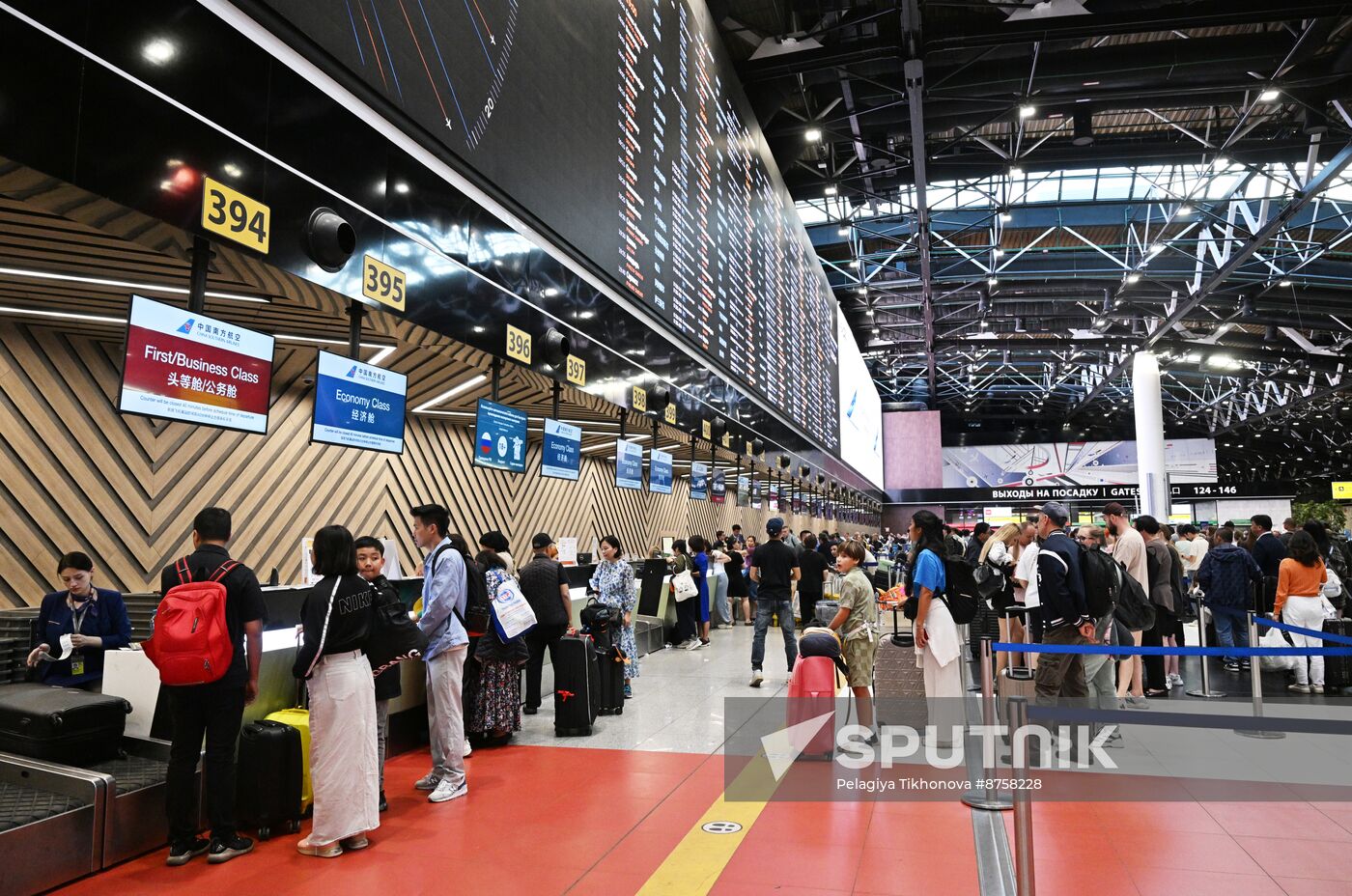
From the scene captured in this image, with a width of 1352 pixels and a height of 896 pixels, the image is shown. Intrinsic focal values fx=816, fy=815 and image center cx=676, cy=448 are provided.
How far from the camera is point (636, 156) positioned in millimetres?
7410

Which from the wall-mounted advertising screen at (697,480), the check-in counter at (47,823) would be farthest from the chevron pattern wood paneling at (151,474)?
the check-in counter at (47,823)

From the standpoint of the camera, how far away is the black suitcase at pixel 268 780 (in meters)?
3.83

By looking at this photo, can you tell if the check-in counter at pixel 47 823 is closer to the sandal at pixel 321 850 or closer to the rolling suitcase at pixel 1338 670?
the sandal at pixel 321 850

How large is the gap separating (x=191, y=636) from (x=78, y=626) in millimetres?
1640

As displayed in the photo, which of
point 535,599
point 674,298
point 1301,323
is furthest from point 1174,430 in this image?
point 535,599

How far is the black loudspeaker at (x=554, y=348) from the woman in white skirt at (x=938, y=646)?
2942 millimetres

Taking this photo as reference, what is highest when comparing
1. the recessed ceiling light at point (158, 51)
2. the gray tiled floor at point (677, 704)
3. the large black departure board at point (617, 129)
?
the large black departure board at point (617, 129)

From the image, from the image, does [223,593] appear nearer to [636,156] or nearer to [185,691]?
[185,691]

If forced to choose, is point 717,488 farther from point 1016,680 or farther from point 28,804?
point 28,804

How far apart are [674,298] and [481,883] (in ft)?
20.6

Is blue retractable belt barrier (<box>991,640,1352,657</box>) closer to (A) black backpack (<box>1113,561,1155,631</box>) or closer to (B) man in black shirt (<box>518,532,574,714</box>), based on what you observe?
(A) black backpack (<box>1113,561,1155,631</box>)

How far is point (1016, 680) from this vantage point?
16.4 feet

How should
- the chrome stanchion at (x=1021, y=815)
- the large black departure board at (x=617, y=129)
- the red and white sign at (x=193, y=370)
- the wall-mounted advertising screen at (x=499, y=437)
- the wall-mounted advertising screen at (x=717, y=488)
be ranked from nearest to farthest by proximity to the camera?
the chrome stanchion at (x=1021, y=815)
the red and white sign at (x=193, y=370)
the large black departure board at (x=617, y=129)
the wall-mounted advertising screen at (x=499, y=437)
the wall-mounted advertising screen at (x=717, y=488)

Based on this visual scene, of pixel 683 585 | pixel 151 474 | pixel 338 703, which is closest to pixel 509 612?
pixel 338 703
